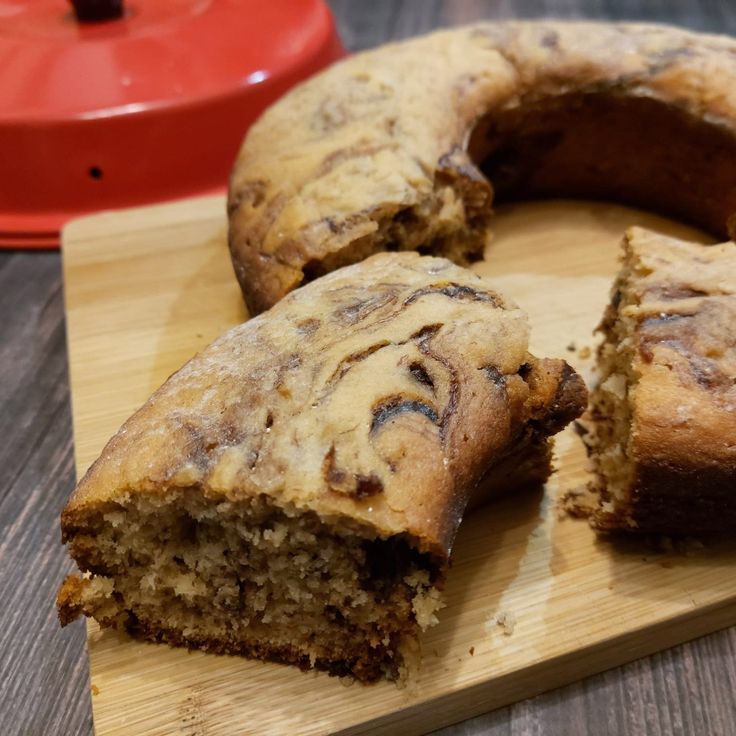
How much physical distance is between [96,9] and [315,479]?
6.26 ft

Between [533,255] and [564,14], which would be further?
[564,14]

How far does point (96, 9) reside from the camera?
2.42 meters

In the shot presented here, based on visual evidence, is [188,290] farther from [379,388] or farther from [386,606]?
[386,606]

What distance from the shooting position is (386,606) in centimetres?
132

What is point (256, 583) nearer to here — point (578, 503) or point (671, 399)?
point (578, 503)

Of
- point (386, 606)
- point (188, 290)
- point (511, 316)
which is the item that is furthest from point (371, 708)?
point (188, 290)

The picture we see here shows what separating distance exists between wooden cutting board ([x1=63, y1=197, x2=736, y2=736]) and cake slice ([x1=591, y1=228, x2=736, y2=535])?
8 centimetres

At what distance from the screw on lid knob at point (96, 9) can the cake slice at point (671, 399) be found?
5.83 feet

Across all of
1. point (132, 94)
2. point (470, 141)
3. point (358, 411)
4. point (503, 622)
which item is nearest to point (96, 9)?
point (132, 94)

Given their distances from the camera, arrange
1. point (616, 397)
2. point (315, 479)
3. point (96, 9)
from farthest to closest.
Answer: point (96, 9) → point (616, 397) → point (315, 479)

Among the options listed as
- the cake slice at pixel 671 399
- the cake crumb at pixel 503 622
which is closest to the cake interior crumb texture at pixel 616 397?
the cake slice at pixel 671 399

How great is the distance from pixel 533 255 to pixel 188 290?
3.27 feet

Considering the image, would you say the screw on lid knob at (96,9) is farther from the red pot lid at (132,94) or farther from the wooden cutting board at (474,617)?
the wooden cutting board at (474,617)

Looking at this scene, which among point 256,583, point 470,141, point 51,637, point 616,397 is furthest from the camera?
point 470,141
